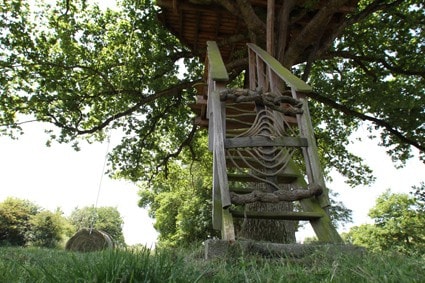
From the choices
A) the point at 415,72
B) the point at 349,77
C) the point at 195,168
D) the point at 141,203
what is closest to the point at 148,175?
the point at 195,168

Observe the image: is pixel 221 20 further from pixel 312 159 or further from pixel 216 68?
pixel 312 159

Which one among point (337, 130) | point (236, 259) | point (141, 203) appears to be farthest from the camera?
point (141, 203)

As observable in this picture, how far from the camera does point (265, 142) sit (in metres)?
3.76

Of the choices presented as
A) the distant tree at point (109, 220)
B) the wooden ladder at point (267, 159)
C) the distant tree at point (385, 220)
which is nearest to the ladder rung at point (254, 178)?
the wooden ladder at point (267, 159)

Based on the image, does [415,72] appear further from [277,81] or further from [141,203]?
[141,203]

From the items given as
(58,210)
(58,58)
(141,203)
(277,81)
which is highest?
(141,203)

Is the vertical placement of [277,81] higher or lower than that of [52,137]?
lower

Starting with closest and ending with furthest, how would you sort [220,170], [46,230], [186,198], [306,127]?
[220,170]
[306,127]
[46,230]
[186,198]

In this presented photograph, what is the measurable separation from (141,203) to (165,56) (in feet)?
95.8

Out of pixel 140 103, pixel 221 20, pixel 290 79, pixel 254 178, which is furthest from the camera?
pixel 140 103

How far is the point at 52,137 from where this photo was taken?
1028 cm

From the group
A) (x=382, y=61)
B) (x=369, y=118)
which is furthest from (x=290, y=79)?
(x=382, y=61)

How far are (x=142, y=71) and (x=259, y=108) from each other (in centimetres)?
680

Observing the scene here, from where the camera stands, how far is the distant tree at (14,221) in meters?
14.7
